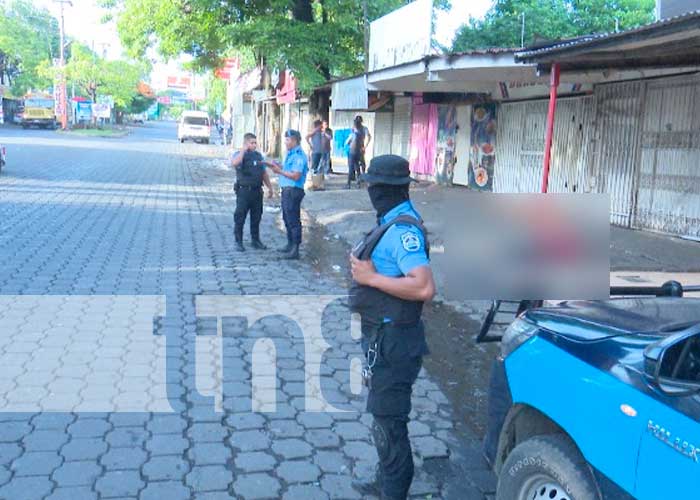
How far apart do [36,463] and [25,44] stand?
71.6m

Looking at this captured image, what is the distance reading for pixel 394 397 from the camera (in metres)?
3.13

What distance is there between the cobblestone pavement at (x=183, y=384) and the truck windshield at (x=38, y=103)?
53.4 meters

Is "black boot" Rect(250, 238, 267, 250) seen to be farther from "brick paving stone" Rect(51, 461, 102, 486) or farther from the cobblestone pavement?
"brick paving stone" Rect(51, 461, 102, 486)

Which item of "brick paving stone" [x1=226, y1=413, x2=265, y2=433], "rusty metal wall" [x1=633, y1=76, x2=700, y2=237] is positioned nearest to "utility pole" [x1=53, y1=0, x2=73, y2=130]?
"rusty metal wall" [x1=633, y1=76, x2=700, y2=237]

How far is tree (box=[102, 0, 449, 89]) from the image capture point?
16641 mm

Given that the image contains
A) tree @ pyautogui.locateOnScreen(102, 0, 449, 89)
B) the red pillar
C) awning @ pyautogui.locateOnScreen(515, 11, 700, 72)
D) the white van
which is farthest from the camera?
the white van

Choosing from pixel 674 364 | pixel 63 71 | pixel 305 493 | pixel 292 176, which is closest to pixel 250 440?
pixel 305 493

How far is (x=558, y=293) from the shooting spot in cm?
388

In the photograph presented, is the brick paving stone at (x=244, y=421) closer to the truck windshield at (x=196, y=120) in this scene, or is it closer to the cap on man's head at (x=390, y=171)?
the cap on man's head at (x=390, y=171)

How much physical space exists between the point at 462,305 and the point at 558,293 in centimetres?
350

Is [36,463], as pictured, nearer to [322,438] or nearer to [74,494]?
[74,494]

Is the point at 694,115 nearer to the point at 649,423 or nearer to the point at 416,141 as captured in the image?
the point at 649,423

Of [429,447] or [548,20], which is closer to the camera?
[429,447]

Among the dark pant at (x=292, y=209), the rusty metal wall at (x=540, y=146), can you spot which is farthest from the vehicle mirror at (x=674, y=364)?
the rusty metal wall at (x=540, y=146)
